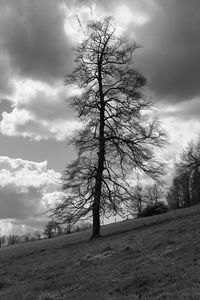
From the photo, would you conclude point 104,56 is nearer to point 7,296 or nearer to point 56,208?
point 56,208

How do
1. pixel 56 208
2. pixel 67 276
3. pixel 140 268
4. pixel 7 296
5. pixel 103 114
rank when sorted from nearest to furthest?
pixel 140 268
pixel 7 296
pixel 67 276
pixel 56 208
pixel 103 114

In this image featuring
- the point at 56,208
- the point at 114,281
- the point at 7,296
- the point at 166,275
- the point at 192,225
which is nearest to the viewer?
the point at 166,275

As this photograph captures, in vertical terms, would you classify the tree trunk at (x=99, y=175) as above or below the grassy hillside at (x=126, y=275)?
above

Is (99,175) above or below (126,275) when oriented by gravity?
above

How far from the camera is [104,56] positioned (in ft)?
101

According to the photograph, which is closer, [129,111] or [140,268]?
[140,268]

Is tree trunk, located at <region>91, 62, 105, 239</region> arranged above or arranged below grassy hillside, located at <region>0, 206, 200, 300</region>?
above

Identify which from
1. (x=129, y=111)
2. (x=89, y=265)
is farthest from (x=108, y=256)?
(x=129, y=111)

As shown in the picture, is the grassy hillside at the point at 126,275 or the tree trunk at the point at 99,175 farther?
the tree trunk at the point at 99,175

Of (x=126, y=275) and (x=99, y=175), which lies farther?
(x=99, y=175)

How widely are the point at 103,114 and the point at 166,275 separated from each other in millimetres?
19842

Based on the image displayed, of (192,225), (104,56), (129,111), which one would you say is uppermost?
(104,56)

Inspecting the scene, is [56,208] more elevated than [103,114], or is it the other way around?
[103,114]

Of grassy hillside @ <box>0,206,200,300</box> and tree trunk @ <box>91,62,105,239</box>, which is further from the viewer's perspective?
tree trunk @ <box>91,62,105,239</box>
